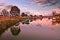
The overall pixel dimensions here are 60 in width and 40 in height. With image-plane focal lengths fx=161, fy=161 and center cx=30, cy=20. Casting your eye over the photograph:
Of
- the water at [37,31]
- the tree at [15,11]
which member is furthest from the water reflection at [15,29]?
the tree at [15,11]

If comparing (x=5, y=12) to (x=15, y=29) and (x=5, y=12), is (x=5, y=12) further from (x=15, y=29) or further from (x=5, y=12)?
(x=15, y=29)

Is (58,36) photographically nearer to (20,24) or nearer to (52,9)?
(52,9)

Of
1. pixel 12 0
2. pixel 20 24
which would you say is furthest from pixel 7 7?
pixel 20 24

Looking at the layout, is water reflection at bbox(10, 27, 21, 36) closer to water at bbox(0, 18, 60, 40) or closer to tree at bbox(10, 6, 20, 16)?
water at bbox(0, 18, 60, 40)

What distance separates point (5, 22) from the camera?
351cm

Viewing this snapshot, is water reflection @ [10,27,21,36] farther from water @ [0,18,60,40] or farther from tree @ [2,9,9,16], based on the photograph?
tree @ [2,9,9,16]

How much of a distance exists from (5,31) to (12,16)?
37 centimetres

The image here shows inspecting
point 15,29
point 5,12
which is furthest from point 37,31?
point 5,12

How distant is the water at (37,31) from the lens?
3.52 m

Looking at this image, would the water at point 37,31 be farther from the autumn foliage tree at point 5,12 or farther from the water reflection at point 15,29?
the autumn foliage tree at point 5,12

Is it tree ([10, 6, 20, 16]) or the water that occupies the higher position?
tree ([10, 6, 20, 16])

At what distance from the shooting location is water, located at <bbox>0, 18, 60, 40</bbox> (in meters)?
3.52

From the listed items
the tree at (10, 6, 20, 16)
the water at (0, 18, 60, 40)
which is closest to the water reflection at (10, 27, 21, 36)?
the water at (0, 18, 60, 40)

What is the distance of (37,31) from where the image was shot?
11.7 feet
